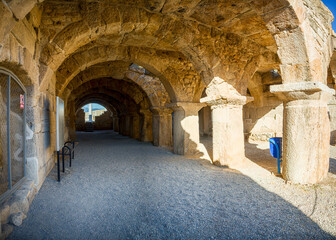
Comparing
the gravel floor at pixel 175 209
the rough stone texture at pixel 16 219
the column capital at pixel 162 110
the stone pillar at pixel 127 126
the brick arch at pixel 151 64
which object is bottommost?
the gravel floor at pixel 175 209

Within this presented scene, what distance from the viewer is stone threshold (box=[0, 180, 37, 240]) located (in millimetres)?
2010

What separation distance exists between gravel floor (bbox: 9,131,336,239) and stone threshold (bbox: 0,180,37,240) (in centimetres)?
7

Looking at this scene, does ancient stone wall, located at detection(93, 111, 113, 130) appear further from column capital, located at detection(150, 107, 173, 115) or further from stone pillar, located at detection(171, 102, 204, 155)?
stone pillar, located at detection(171, 102, 204, 155)

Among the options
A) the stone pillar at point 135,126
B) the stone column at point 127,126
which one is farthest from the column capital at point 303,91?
the stone column at point 127,126

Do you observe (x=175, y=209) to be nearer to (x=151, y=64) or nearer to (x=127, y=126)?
(x=151, y=64)

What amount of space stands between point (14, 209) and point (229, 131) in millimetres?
3884

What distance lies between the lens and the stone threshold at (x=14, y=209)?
201 centimetres

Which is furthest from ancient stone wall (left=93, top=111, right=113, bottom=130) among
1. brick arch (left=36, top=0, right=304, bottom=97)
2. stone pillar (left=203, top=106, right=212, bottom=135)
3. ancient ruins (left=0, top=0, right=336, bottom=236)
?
brick arch (left=36, top=0, right=304, bottom=97)

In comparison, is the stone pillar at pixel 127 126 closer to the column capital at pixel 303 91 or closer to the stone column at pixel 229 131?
the stone column at pixel 229 131

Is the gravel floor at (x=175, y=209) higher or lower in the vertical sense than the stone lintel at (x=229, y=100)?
lower

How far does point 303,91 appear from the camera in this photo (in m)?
3.15

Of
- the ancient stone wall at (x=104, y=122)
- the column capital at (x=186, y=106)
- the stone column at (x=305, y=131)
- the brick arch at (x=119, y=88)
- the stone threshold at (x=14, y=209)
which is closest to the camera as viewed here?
the stone threshold at (x=14, y=209)

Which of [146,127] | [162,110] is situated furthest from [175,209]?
[146,127]

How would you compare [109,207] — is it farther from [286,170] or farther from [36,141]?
[286,170]
